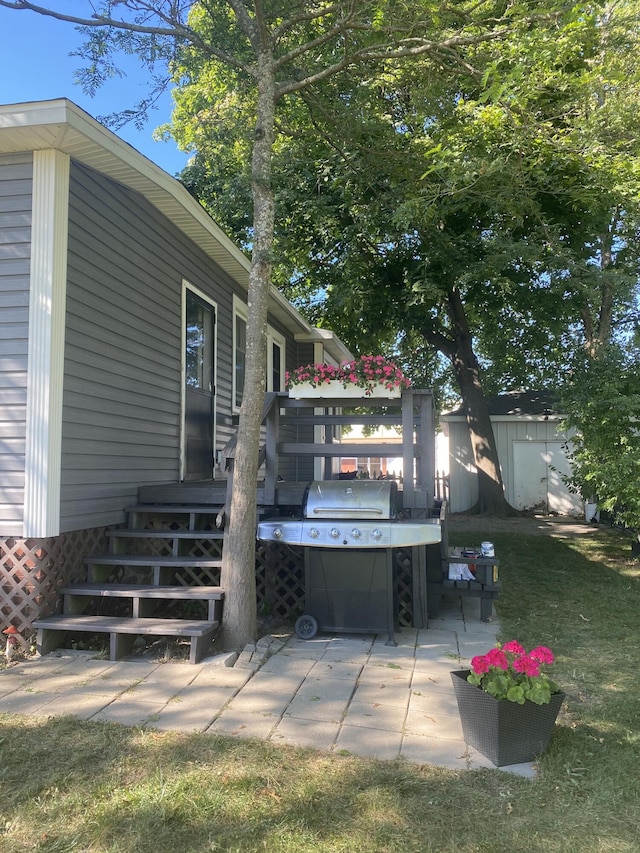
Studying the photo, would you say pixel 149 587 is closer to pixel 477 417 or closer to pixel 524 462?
pixel 477 417

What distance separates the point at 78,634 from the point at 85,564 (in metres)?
0.54

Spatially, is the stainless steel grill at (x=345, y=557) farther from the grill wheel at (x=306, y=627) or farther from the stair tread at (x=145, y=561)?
the stair tread at (x=145, y=561)

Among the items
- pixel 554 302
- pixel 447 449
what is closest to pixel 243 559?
pixel 554 302

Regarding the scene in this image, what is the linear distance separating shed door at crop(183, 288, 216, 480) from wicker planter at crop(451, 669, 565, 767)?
15.2ft

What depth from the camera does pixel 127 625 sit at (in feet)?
14.0

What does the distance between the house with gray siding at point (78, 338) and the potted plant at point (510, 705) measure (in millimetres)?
3127

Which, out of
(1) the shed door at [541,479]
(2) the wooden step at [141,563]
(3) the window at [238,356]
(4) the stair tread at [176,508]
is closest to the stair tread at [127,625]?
(2) the wooden step at [141,563]

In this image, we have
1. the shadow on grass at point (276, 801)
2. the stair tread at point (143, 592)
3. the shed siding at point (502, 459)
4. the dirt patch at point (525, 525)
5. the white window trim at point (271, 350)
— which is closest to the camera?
the shadow on grass at point (276, 801)

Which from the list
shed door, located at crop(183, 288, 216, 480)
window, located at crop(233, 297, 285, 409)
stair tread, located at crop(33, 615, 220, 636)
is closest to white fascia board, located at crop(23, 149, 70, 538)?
stair tread, located at crop(33, 615, 220, 636)

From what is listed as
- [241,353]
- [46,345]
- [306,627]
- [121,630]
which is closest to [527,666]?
[306,627]

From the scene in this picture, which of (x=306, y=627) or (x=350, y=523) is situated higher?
(x=350, y=523)

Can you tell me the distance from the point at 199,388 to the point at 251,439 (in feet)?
9.74

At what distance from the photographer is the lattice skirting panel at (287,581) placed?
17.6ft

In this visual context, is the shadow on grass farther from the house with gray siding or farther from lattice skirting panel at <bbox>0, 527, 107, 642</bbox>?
the house with gray siding
